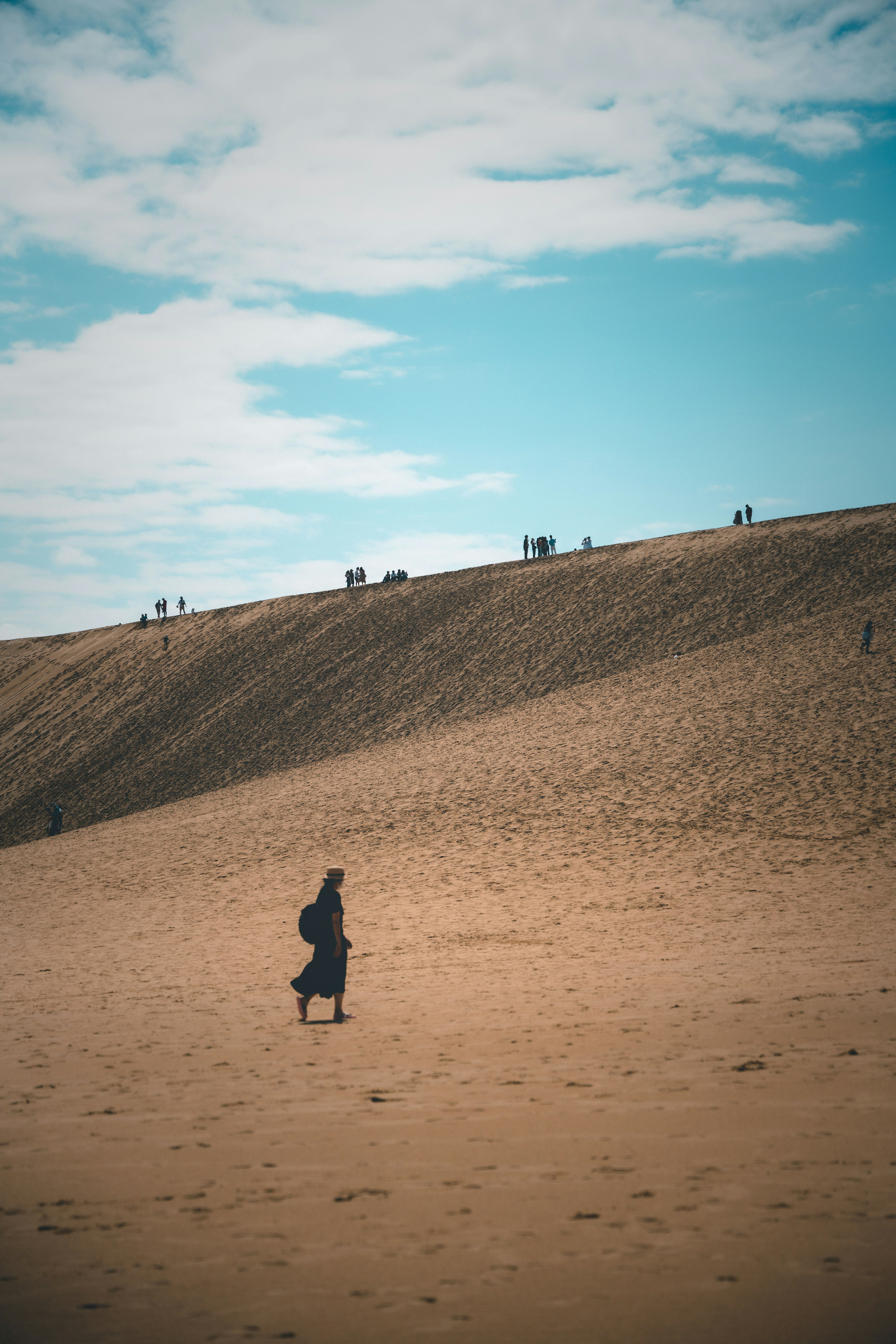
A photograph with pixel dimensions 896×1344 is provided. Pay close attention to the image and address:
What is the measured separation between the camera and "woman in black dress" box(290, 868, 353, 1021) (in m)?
9.63

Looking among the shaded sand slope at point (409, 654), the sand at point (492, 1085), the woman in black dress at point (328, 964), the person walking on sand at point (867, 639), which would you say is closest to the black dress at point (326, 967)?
the woman in black dress at point (328, 964)

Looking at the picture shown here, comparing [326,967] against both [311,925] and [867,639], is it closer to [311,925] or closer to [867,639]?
[311,925]

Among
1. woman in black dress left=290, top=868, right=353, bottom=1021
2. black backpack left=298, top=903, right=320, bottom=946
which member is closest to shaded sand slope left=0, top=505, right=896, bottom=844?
woman in black dress left=290, top=868, right=353, bottom=1021

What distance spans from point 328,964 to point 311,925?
45 cm

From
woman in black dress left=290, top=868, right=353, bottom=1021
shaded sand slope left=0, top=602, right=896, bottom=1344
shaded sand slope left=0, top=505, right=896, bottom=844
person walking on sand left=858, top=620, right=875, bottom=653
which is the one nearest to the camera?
shaded sand slope left=0, top=602, right=896, bottom=1344

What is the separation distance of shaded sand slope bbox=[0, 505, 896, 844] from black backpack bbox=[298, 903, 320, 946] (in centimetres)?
2666

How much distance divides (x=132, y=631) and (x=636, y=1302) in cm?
6821

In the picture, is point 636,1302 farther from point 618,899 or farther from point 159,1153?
point 618,899

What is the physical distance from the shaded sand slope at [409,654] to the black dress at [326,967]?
2659 cm

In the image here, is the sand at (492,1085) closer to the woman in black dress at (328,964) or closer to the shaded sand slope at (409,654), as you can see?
the woman in black dress at (328,964)

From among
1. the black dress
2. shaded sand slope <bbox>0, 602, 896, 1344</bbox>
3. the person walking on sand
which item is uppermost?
the person walking on sand

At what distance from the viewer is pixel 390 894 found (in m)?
18.8

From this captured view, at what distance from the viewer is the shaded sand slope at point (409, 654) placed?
4031 cm

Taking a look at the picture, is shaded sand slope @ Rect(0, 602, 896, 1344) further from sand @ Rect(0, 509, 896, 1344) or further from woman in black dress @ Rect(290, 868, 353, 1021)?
woman in black dress @ Rect(290, 868, 353, 1021)
